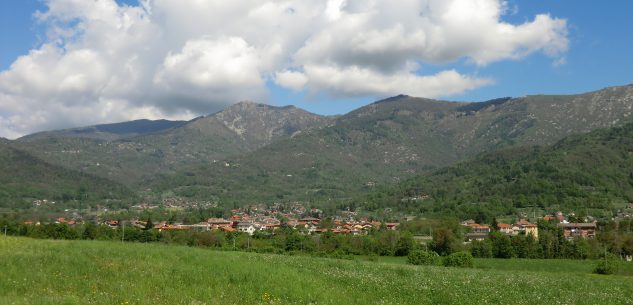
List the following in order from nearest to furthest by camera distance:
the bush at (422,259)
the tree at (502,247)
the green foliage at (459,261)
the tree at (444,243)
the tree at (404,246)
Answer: the green foliage at (459,261) < the bush at (422,259) < the tree at (502,247) < the tree at (404,246) < the tree at (444,243)

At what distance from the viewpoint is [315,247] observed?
321 ft

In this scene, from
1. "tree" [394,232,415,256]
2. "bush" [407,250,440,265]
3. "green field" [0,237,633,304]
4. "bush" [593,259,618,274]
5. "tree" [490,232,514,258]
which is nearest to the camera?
"green field" [0,237,633,304]

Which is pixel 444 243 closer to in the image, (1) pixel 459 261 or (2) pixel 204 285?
(1) pixel 459 261

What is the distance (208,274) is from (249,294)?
4.56 meters

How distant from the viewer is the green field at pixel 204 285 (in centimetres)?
1764

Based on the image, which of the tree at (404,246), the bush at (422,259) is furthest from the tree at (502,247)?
the bush at (422,259)

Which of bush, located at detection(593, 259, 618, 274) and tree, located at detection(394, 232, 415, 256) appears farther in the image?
tree, located at detection(394, 232, 415, 256)

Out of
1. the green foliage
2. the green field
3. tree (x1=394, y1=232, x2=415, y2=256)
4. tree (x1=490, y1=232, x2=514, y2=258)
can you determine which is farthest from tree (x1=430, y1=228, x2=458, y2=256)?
the green field

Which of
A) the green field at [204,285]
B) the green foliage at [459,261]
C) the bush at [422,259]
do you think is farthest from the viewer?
the bush at [422,259]

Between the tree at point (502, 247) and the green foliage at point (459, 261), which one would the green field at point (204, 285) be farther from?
the tree at point (502, 247)

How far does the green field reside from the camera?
17.6 metres

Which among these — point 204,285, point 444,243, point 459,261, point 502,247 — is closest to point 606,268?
point 459,261

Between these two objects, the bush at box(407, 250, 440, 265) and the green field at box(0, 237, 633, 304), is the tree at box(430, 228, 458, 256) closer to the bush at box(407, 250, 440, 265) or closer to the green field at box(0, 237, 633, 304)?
the bush at box(407, 250, 440, 265)

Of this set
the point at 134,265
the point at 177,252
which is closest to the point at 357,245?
the point at 177,252
